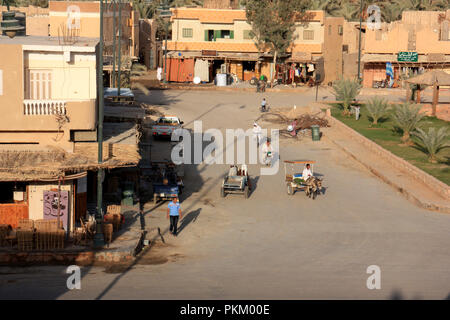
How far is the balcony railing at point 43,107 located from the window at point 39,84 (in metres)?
0.38

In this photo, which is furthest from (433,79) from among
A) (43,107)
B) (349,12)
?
(349,12)

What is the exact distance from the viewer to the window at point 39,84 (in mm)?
22938

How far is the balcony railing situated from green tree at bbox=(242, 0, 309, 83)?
41.9 m

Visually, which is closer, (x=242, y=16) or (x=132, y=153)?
(x=132, y=153)

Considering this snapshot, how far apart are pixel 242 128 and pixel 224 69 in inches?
926

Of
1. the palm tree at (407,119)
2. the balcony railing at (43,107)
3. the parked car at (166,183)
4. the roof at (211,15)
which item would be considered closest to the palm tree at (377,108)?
the palm tree at (407,119)

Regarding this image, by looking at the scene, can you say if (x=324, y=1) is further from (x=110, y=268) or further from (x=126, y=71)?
(x=110, y=268)

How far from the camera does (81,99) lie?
23453 millimetres

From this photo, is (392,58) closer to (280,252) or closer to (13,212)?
(280,252)

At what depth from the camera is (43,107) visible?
899 inches

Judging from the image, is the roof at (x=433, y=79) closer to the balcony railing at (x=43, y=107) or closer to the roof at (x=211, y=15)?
the roof at (x=211, y=15)

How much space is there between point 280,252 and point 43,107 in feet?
27.4
